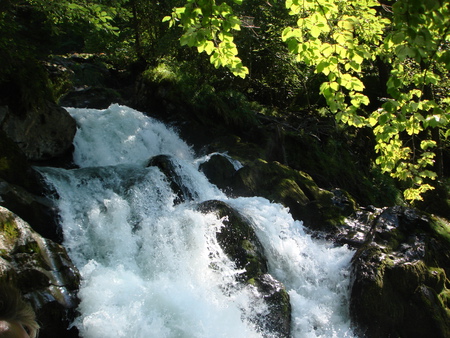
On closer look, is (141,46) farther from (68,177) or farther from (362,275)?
(362,275)

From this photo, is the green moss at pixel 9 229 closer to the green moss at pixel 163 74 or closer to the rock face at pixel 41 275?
the rock face at pixel 41 275

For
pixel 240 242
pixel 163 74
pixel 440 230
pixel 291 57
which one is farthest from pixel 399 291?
pixel 163 74

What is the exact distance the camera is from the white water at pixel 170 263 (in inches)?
201

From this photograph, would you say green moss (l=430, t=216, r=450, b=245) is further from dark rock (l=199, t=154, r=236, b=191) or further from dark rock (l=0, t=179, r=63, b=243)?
dark rock (l=0, t=179, r=63, b=243)

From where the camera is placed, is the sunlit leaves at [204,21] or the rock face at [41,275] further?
the rock face at [41,275]


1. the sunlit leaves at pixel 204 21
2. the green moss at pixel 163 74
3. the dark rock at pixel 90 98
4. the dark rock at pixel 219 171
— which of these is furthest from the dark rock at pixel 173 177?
the dark rock at pixel 90 98

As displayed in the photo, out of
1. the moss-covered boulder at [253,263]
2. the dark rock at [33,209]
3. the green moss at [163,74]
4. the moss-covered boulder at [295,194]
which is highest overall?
the green moss at [163,74]

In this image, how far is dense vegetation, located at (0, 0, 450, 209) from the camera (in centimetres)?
261

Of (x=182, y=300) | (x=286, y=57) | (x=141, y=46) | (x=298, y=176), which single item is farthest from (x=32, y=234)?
(x=141, y=46)

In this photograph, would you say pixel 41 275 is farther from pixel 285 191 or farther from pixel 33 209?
pixel 285 191

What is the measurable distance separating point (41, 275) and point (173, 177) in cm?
435

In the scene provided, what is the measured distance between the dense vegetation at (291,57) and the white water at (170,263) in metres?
2.61

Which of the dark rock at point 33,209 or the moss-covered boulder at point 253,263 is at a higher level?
the dark rock at point 33,209

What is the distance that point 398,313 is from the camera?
21.2 feet
